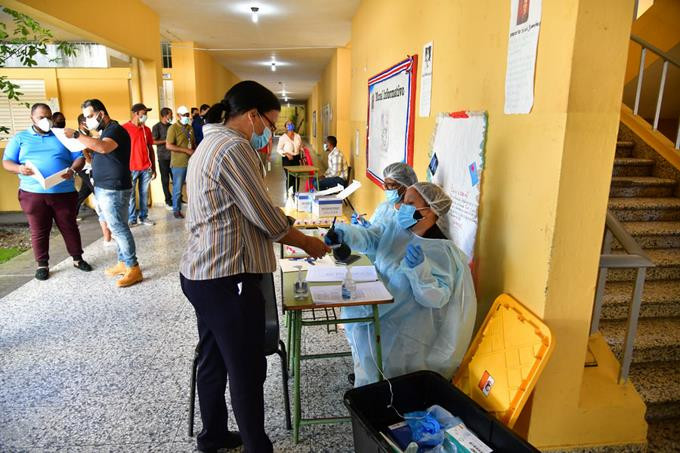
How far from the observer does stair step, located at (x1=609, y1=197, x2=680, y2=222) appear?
3049 millimetres

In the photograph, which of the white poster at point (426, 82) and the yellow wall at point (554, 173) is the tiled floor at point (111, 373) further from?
the white poster at point (426, 82)

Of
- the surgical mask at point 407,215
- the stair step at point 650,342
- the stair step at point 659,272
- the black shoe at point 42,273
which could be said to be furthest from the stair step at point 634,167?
the black shoe at point 42,273

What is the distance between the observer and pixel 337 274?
213cm

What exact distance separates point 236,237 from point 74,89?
6501 millimetres

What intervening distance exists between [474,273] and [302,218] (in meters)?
1.35

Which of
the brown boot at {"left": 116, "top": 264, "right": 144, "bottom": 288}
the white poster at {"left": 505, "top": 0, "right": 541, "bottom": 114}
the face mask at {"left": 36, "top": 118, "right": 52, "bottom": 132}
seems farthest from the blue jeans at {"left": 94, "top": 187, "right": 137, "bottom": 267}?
the white poster at {"left": 505, "top": 0, "right": 541, "bottom": 114}

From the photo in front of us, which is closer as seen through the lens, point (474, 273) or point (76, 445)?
point (76, 445)

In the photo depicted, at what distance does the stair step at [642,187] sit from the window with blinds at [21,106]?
23.9ft

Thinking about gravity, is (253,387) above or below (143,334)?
above

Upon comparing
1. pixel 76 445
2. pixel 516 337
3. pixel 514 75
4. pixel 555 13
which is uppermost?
pixel 555 13

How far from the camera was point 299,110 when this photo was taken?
104 feet

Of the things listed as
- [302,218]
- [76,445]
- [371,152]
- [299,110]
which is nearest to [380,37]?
[371,152]

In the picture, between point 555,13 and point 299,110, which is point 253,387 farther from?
point 299,110

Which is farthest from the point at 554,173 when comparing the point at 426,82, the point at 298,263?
the point at 426,82
